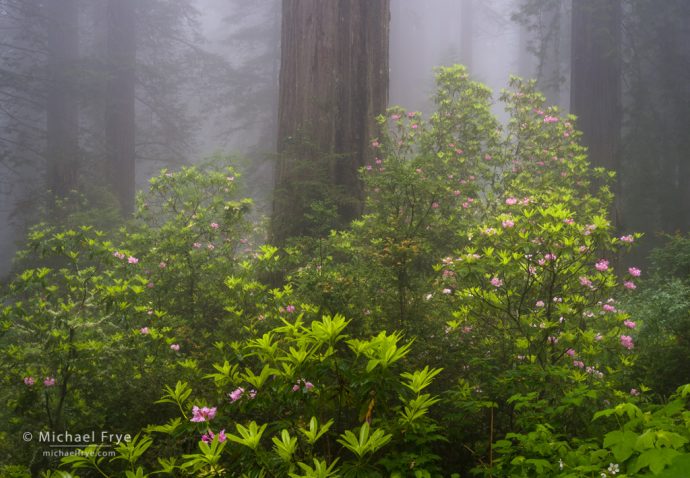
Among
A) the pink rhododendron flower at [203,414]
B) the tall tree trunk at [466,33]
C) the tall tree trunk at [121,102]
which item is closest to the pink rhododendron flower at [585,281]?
the pink rhododendron flower at [203,414]

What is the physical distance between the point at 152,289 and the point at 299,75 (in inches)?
114

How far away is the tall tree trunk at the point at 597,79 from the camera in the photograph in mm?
8664

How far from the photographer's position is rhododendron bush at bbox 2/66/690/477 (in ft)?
5.71

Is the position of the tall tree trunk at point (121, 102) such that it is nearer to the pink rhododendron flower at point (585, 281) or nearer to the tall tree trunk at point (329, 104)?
the tall tree trunk at point (329, 104)

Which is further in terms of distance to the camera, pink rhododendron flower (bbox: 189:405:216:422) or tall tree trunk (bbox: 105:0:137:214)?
tall tree trunk (bbox: 105:0:137:214)

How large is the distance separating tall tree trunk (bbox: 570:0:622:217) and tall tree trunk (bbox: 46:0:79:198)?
11676 mm

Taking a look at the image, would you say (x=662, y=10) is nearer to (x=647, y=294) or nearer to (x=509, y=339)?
(x=647, y=294)

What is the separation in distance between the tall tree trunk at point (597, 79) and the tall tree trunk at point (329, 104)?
192 inches

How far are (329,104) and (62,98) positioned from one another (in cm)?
1205

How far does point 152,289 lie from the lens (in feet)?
13.3

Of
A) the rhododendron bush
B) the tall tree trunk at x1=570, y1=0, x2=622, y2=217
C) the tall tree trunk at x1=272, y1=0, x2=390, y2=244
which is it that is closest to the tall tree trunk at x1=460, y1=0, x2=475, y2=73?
the tall tree trunk at x1=570, y1=0, x2=622, y2=217

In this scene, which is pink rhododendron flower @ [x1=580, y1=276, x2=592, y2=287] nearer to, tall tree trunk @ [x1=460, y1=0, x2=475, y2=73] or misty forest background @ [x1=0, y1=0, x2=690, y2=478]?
misty forest background @ [x1=0, y1=0, x2=690, y2=478]

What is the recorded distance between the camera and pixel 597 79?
8930mm

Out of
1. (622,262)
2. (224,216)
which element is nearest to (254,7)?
(622,262)
